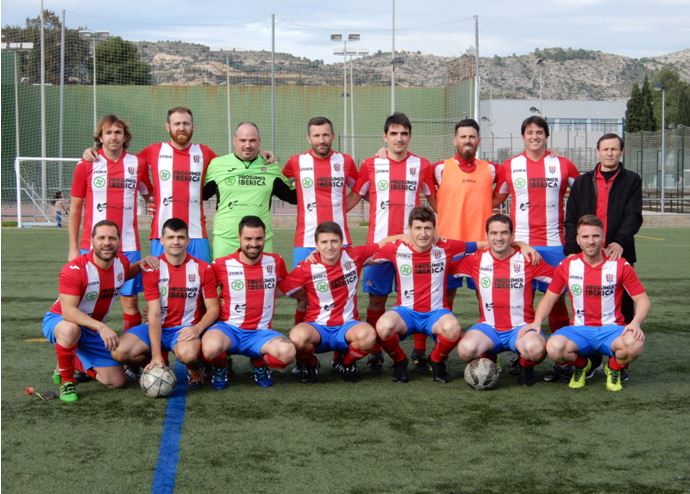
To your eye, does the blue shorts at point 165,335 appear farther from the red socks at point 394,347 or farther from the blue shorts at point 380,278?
the blue shorts at point 380,278

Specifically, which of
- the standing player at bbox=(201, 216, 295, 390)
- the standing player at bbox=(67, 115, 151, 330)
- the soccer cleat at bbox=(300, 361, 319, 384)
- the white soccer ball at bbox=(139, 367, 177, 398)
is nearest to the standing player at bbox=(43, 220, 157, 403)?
the white soccer ball at bbox=(139, 367, 177, 398)

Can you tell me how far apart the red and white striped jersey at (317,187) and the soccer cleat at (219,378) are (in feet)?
4.21

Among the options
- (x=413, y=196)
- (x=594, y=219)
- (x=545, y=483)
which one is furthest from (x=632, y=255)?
(x=545, y=483)

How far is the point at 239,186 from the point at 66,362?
5.13 feet

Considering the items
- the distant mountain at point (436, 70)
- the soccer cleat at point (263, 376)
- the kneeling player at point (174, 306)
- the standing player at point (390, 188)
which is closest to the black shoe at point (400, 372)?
the standing player at point (390, 188)

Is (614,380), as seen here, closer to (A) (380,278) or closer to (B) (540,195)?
(B) (540,195)

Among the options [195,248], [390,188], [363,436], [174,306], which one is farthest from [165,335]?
Answer: [390,188]

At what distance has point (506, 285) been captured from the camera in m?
5.34

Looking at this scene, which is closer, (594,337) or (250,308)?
(594,337)

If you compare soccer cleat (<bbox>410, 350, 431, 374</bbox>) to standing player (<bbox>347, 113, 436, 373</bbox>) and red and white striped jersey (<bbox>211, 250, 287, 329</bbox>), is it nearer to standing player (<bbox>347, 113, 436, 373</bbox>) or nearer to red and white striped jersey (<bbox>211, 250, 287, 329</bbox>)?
standing player (<bbox>347, 113, 436, 373</bbox>)

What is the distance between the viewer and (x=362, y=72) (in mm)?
49688

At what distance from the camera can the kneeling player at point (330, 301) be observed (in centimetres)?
525

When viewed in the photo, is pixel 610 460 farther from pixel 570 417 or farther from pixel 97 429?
pixel 97 429

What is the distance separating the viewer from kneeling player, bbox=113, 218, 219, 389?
5066 mm
